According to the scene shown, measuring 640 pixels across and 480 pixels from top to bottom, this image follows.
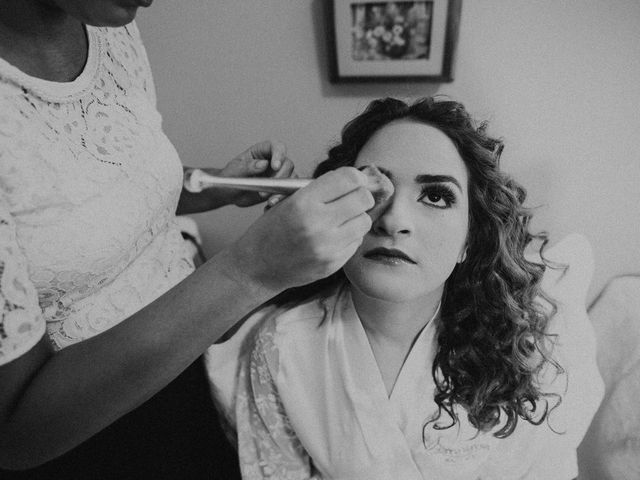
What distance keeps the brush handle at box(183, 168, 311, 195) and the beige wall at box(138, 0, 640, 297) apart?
23.5 inches

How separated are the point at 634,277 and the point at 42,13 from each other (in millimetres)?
1294

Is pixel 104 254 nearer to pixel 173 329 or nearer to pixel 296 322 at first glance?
pixel 173 329

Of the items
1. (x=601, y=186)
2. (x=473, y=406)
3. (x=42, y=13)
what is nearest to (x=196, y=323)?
(x=42, y=13)

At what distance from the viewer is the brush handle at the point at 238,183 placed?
1.55ft

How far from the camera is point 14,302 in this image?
442mm

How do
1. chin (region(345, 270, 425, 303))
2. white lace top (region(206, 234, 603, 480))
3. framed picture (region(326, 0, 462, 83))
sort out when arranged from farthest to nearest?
framed picture (region(326, 0, 462, 83))
white lace top (region(206, 234, 603, 480))
chin (region(345, 270, 425, 303))

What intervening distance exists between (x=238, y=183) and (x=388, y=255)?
0.29 m

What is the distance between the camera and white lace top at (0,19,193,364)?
50cm

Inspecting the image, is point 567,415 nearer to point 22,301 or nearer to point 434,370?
point 434,370

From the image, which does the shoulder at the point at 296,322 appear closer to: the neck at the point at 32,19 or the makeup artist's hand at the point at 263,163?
the makeup artist's hand at the point at 263,163

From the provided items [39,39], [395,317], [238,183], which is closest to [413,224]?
[395,317]

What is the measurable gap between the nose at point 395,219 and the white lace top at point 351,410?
22 centimetres

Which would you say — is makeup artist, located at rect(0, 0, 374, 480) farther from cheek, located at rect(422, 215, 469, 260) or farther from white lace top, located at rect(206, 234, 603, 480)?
cheek, located at rect(422, 215, 469, 260)

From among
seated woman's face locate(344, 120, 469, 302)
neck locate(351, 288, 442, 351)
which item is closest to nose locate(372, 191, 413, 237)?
seated woman's face locate(344, 120, 469, 302)
